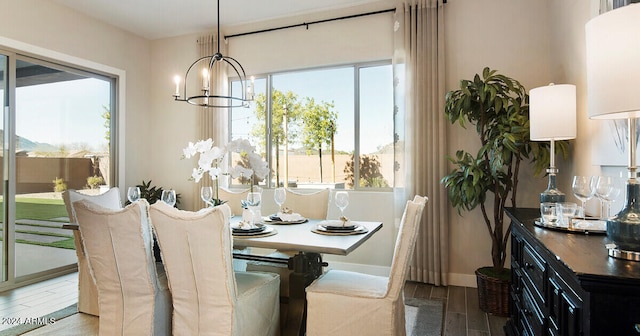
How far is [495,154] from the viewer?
291 cm

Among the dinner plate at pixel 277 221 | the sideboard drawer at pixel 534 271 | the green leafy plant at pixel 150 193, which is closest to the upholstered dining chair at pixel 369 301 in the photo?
the sideboard drawer at pixel 534 271

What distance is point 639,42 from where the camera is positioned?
3.48 ft

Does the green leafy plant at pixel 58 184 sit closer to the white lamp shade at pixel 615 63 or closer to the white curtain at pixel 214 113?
the white curtain at pixel 214 113

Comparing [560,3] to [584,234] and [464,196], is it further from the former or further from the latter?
[584,234]

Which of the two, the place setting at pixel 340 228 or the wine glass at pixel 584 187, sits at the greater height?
the wine glass at pixel 584 187

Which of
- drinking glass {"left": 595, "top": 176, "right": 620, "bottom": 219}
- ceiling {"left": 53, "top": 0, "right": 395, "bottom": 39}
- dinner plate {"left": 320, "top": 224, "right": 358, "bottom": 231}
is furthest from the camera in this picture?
ceiling {"left": 53, "top": 0, "right": 395, "bottom": 39}

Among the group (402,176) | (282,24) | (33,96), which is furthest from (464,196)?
(33,96)

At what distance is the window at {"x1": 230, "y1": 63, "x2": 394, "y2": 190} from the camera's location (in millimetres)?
4094

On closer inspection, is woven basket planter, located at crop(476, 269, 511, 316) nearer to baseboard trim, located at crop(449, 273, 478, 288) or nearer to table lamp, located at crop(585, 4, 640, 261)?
baseboard trim, located at crop(449, 273, 478, 288)

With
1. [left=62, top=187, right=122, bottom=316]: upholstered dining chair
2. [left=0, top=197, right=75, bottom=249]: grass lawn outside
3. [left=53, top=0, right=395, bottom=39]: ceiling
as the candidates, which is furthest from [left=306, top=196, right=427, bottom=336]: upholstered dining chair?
[left=0, top=197, right=75, bottom=249]: grass lawn outside

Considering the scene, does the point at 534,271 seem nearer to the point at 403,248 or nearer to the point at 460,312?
the point at 403,248

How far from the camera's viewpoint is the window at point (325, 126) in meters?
4.09

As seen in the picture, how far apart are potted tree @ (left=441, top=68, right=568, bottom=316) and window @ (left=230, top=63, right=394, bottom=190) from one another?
986mm

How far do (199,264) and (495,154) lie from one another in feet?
7.58
